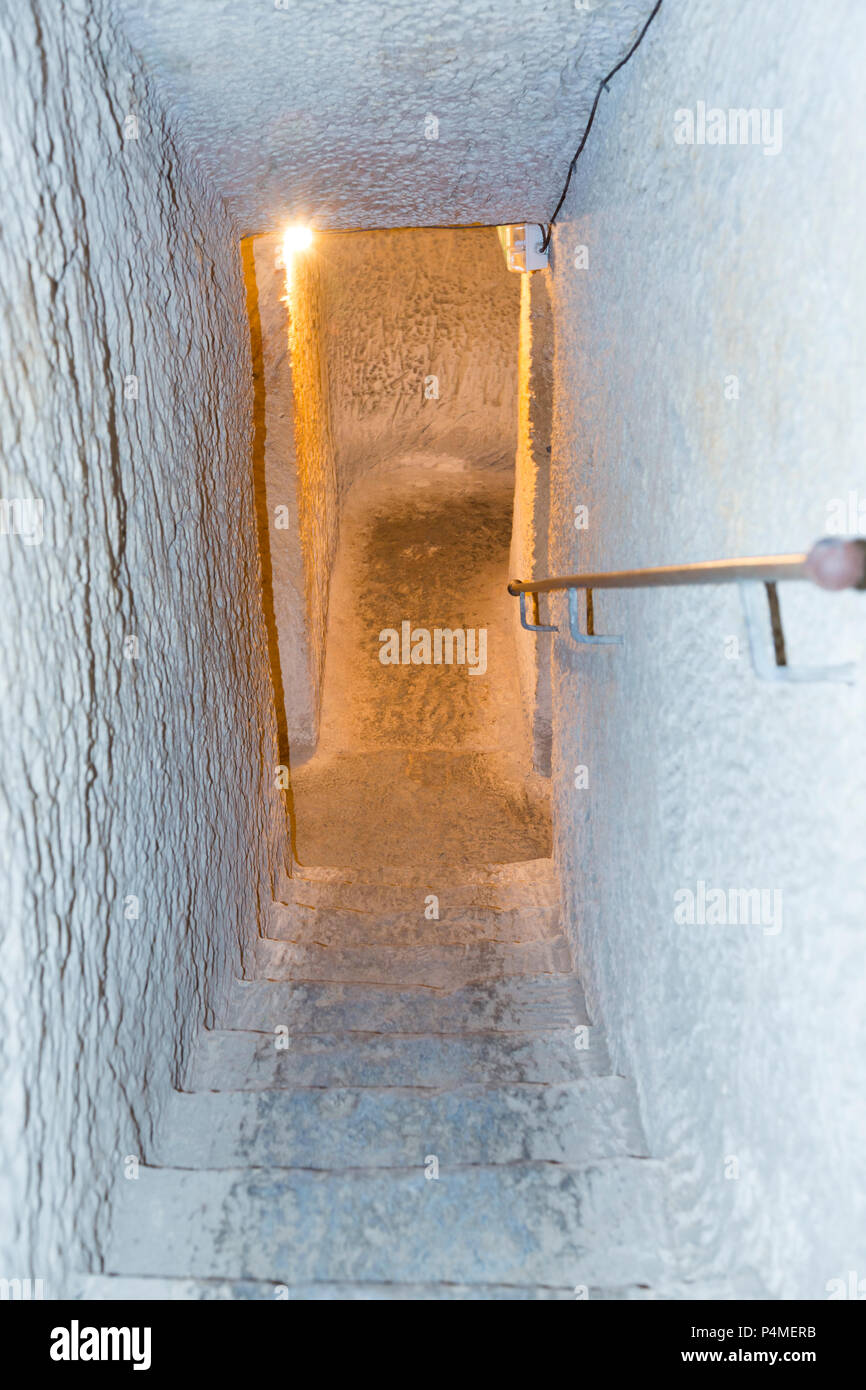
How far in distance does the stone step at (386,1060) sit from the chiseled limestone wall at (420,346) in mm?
5496

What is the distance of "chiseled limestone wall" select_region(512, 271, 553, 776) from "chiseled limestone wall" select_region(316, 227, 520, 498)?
84.5 inches

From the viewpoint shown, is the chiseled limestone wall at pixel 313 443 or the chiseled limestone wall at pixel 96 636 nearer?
the chiseled limestone wall at pixel 96 636

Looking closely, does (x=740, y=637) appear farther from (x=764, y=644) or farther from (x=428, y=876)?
(x=428, y=876)

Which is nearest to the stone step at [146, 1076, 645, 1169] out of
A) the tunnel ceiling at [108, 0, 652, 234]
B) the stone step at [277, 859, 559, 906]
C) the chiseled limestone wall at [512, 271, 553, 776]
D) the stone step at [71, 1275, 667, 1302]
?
the stone step at [71, 1275, 667, 1302]

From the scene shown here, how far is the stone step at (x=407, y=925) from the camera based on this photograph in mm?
3086

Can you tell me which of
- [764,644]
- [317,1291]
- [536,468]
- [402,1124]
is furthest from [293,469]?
[764,644]

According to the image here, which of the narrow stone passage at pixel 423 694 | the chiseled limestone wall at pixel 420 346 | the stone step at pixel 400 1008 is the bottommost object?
the stone step at pixel 400 1008

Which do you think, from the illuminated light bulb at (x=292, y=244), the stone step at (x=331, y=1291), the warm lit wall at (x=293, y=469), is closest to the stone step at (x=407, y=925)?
the warm lit wall at (x=293, y=469)

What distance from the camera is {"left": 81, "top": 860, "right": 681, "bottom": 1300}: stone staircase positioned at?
1.57 meters

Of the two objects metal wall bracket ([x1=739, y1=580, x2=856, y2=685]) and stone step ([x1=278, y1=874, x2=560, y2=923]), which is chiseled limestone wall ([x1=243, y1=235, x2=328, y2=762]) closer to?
stone step ([x1=278, y1=874, x2=560, y2=923])

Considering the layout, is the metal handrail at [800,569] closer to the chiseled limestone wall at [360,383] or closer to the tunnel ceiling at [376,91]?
the tunnel ceiling at [376,91]
